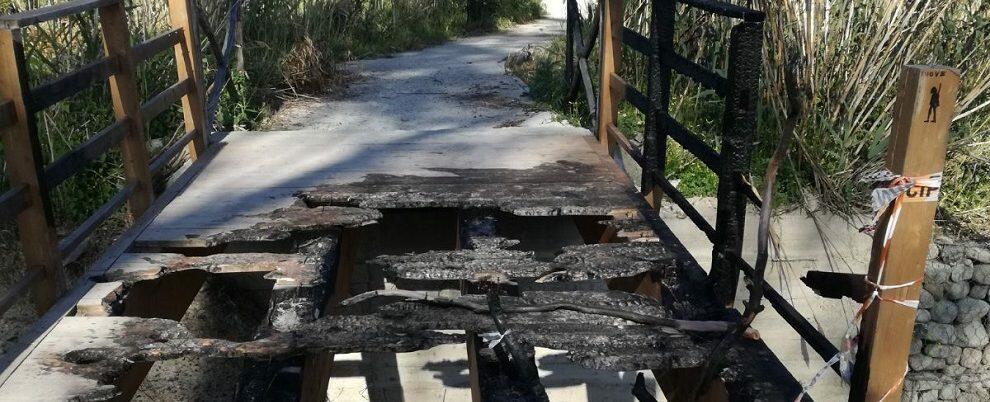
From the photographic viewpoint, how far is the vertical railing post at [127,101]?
12.0 feet

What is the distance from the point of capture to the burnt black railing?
2.72 meters

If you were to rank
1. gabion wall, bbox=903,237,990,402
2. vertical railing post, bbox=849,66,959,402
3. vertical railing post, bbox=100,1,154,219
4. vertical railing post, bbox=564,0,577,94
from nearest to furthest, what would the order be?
vertical railing post, bbox=849,66,959,402
vertical railing post, bbox=100,1,154,219
gabion wall, bbox=903,237,990,402
vertical railing post, bbox=564,0,577,94

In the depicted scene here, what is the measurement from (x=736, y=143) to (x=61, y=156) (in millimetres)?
2629

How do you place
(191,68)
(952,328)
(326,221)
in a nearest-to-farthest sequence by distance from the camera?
(326,221) → (191,68) → (952,328)

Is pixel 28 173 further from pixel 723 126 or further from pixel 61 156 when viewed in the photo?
pixel 723 126

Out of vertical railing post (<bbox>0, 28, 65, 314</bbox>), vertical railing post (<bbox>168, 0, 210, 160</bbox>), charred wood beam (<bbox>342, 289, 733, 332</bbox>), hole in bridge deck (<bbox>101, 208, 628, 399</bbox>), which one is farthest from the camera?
hole in bridge deck (<bbox>101, 208, 628, 399</bbox>)

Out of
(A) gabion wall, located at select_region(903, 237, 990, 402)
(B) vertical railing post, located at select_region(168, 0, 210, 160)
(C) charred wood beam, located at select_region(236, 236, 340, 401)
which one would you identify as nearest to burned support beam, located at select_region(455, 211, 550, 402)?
(C) charred wood beam, located at select_region(236, 236, 340, 401)

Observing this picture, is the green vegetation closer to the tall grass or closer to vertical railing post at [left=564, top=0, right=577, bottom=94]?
vertical railing post at [left=564, top=0, right=577, bottom=94]

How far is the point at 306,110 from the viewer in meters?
6.97

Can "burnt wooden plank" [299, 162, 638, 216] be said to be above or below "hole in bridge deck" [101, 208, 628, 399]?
above

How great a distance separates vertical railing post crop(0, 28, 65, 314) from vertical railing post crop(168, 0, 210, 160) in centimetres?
180

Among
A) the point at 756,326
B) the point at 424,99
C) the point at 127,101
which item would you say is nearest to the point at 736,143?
the point at 127,101

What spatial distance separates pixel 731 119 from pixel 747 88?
12 centimetres

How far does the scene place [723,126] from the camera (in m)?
2.91
